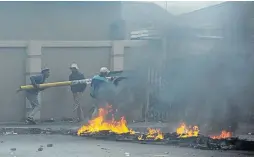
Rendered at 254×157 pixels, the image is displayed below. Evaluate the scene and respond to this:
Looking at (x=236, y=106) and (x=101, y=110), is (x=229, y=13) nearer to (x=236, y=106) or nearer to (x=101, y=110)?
(x=236, y=106)

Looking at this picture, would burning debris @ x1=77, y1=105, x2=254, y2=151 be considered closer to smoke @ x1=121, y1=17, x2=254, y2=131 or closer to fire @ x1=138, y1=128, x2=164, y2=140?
fire @ x1=138, y1=128, x2=164, y2=140

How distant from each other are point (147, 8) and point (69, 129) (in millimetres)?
3734

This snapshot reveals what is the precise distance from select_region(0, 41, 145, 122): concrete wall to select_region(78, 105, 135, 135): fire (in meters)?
2.19

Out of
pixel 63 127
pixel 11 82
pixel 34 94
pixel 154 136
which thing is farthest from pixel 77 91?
pixel 154 136

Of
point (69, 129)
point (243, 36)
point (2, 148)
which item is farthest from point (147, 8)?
point (2, 148)

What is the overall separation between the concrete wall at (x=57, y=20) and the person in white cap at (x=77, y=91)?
42.2 inches

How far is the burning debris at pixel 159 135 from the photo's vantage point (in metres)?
10.6

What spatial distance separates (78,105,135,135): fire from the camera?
12.4m

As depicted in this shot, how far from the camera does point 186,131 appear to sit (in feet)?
38.2

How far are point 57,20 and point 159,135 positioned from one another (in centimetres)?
524

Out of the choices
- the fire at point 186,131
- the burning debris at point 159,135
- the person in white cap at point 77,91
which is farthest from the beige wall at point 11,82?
the fire at point 186,131

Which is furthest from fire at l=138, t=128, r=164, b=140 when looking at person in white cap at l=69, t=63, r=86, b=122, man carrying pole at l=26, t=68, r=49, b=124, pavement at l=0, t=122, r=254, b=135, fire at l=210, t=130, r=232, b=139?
man carrying pole at l=26, t=68, r=49, b=124

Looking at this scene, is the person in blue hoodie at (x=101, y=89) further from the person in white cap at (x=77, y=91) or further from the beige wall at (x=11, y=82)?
the beige wall at (x=11, y=82)

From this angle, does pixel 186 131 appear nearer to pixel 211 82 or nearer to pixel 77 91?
pixel 211 82
